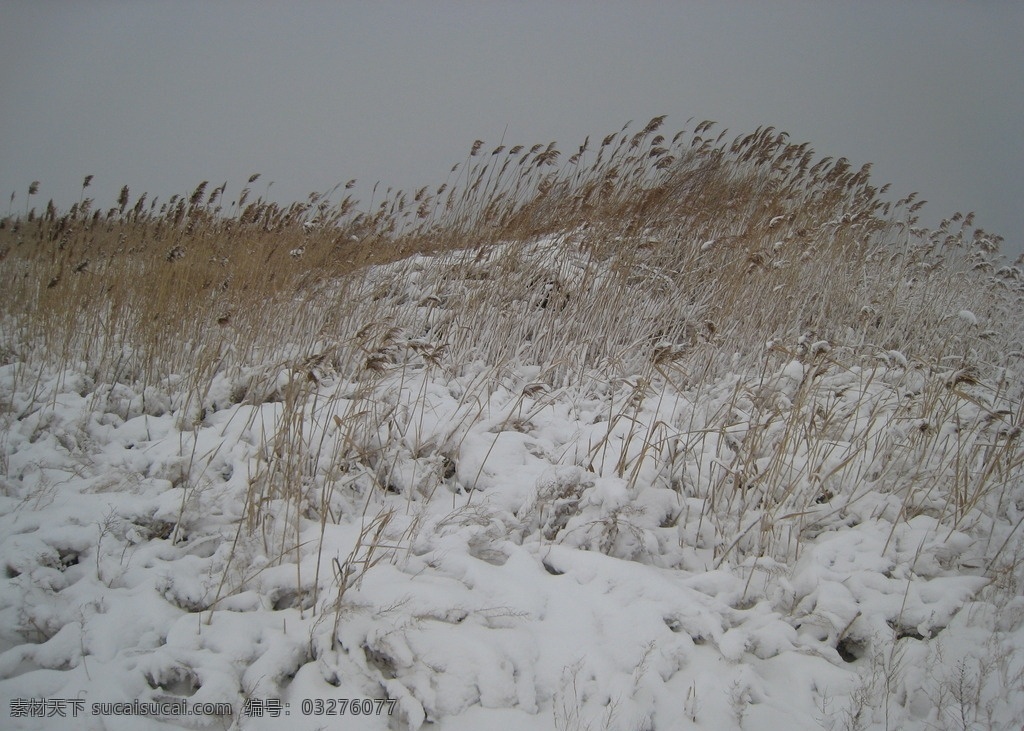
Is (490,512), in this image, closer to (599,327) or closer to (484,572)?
(484,572)

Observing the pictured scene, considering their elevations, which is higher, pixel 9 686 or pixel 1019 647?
pixel 1019 647

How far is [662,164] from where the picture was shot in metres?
5.31

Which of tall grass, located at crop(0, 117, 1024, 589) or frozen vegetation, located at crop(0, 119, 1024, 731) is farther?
tall grass, located at crop(0, 117, 1024, 589)

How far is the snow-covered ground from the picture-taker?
1.56 meters

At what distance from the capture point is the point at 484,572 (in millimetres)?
1995

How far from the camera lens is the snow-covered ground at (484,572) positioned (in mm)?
1563

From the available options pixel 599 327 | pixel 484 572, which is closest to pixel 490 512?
pixel 484 572

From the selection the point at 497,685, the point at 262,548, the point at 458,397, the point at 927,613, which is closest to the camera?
the point at 497,685

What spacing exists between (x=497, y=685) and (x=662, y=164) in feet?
16.3

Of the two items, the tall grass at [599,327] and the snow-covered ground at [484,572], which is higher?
the tall grass at [599,327]

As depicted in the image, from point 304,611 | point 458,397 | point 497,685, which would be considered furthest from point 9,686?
point 458,397

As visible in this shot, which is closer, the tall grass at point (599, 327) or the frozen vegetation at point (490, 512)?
the frozen vegetation at point (490, 512)

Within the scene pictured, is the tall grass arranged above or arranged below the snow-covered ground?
above

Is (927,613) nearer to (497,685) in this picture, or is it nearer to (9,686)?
(497,685)
